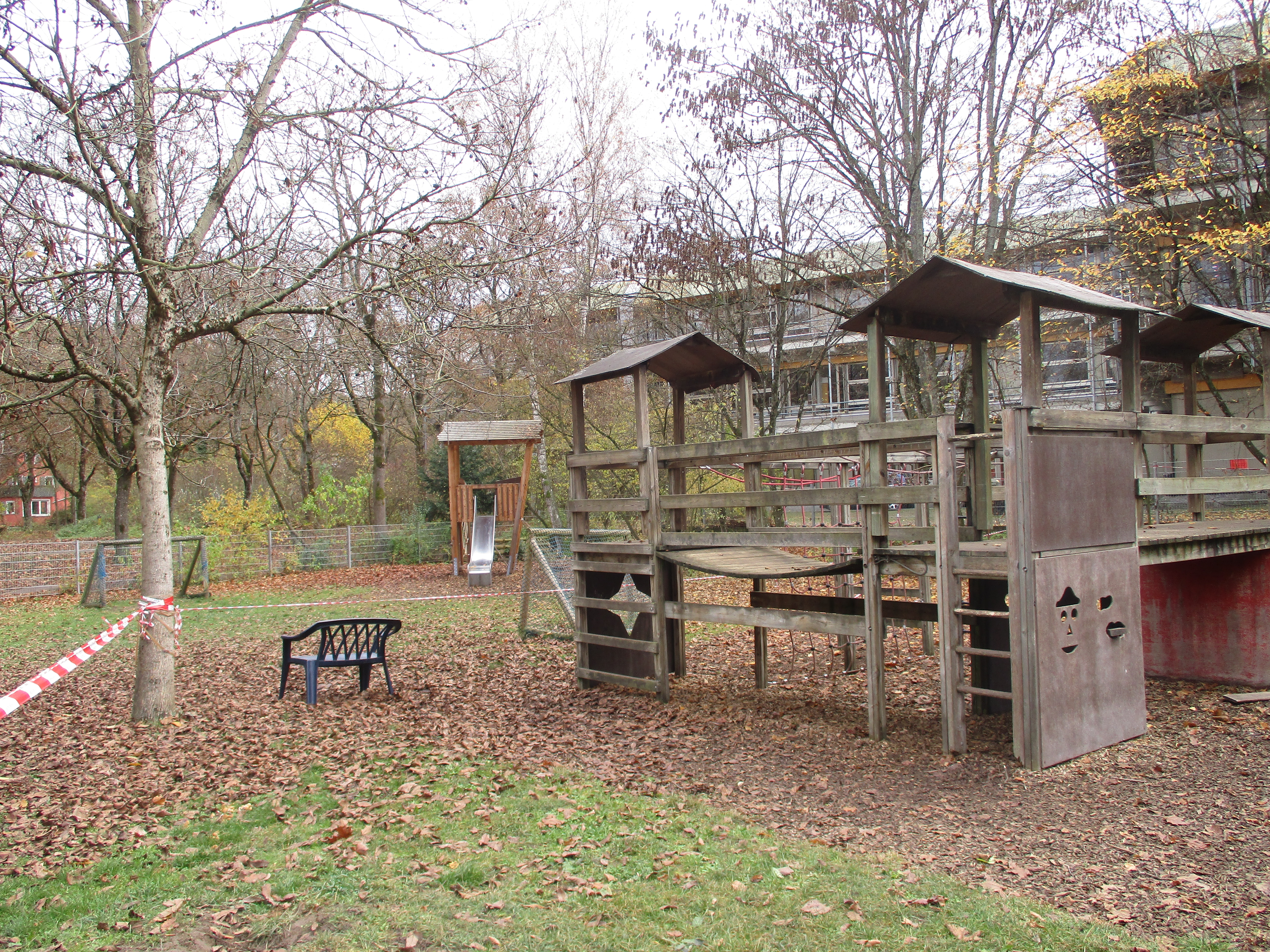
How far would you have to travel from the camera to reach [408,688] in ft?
30.9

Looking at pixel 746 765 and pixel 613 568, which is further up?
pixel 613 568

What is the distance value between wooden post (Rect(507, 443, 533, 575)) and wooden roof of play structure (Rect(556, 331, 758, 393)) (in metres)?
10.2

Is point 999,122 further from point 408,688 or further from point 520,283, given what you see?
point 408,688

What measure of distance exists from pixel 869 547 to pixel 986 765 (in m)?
1.72

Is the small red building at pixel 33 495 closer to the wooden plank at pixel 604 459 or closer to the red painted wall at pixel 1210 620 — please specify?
the wooden plank at pixel 604 459

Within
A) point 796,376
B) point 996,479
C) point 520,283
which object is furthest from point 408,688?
point 796,376

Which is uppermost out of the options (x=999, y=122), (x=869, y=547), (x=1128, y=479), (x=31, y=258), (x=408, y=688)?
(x=999, y=122)

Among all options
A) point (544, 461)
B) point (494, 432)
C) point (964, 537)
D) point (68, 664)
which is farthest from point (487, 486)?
point (68, 664)

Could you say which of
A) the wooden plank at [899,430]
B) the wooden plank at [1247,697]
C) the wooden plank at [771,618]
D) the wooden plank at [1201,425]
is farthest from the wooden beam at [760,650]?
the wooden plank at [1247,697]

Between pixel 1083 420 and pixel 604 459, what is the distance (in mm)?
4468

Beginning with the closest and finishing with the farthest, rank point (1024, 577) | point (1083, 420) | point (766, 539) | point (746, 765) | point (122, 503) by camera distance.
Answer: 1. point (1024, 577)
2. point (1083, 420)
3. point (746, 765)
4. point (766, 539)
5. point (122, 503)

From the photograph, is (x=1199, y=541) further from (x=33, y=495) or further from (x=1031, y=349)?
(x=33, y=495)

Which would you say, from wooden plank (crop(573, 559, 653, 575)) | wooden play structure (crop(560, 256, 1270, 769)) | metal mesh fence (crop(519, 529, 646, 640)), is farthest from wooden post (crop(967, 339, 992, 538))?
metal mesh fence (crop(519, 529, 646, 640))

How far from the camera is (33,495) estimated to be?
4922 cm
